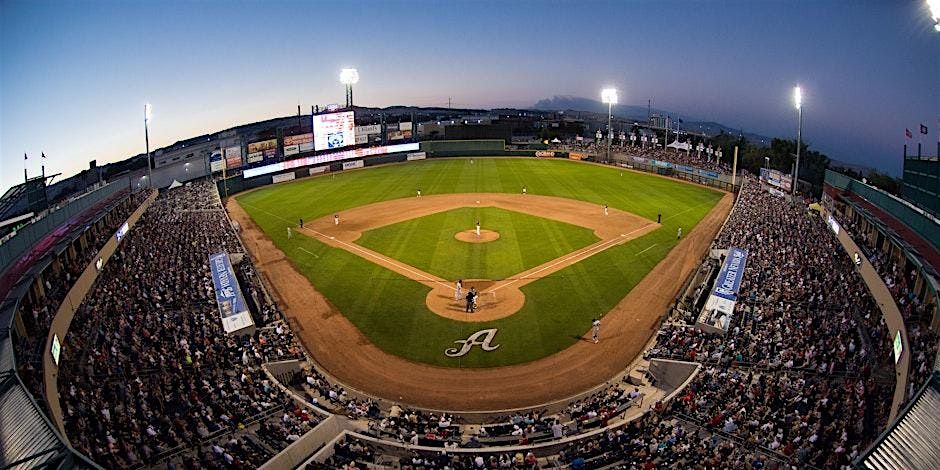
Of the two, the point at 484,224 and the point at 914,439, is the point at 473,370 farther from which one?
the point at 484,224

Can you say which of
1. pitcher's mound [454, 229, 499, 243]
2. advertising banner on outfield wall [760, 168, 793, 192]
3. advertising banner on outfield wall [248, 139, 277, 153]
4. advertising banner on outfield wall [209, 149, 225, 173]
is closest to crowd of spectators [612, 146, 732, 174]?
advertising banner on outfield wall [760, 168, 793, 192]

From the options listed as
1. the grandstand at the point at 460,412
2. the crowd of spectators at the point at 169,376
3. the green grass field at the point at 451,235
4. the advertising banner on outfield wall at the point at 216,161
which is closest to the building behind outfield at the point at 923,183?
the grandstand at the point at 460,412

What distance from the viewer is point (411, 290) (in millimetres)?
29234

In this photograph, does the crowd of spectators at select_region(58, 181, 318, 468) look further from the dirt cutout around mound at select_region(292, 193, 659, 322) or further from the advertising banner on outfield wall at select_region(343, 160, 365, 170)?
the advertising banner on outfield wall at select_region(343, 160, 365, 170)

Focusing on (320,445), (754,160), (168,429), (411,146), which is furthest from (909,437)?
(411,146)

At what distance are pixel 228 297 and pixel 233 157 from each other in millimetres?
42536

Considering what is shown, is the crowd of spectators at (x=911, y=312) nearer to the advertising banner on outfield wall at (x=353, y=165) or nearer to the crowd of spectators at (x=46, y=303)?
the crowd of spectators at (x=46, y=303)

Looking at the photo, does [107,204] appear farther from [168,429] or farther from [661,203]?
[661,203]

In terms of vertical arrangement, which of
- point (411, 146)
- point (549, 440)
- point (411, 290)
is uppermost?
point (411, 146)

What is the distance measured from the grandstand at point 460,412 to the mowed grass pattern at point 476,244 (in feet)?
29.2

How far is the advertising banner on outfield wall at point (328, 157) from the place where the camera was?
217ft

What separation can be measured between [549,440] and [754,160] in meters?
66.3

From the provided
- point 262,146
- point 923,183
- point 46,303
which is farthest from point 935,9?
point 262,146

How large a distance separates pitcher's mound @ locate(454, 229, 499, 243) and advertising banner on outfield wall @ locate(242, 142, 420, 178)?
35135mm
